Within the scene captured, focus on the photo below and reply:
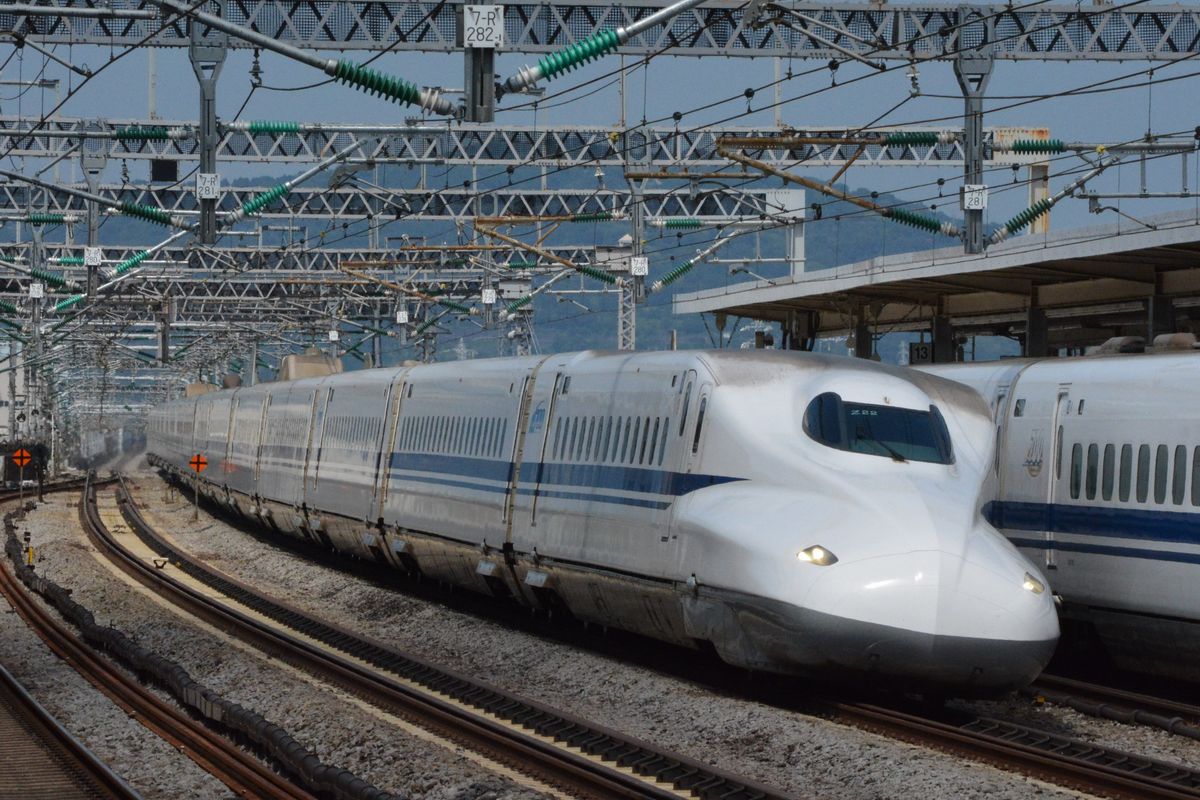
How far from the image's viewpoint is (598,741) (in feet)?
41.9

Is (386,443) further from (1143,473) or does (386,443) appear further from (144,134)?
(1143,473)

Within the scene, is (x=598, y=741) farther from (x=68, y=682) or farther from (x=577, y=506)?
(x=68, y=682)

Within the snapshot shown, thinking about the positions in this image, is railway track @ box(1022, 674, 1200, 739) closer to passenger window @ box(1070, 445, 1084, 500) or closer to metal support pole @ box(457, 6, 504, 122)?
passenger window @ box(1070, 445, 1084, 500)

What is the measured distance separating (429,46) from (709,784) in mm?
14828

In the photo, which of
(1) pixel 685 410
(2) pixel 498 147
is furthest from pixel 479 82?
(2) pixel 498 147

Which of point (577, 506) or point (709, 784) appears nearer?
point (709, 784)

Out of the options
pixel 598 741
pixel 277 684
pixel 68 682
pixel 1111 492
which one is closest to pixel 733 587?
pixel 598 741

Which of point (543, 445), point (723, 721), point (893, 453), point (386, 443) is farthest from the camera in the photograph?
point (386, 443)

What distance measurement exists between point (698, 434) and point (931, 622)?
131 inches

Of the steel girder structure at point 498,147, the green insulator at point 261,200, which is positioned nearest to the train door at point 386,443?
the green insulator at point 261,200

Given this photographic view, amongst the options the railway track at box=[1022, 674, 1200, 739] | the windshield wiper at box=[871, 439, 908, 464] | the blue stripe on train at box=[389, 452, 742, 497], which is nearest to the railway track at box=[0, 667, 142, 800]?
the blue stripe on train at box=[389, 452, 742, 497]

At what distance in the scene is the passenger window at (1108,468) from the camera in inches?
620

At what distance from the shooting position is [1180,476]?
48.7 ft

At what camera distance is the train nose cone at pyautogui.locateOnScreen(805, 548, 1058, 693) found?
12.7 m
